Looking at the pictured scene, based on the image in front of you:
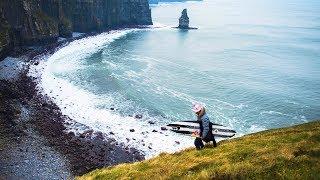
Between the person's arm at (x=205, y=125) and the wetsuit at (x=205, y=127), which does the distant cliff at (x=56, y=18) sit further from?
the person's arm at (x=205, y=125)

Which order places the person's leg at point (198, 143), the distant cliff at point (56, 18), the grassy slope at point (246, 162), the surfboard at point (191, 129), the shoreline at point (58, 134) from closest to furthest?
the grassy slope at point (246, 162) → the person's leg at point (198, 143) → the surfboard at point (191, 129) → the shoreline at point (58, 134) → the distant cliff at point (56, 18)

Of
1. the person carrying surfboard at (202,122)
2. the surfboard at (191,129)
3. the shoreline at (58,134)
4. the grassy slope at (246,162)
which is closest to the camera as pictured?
the grassy slope at (246,162)

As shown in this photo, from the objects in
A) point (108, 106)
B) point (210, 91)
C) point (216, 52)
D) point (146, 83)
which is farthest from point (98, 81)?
point (216, 52)

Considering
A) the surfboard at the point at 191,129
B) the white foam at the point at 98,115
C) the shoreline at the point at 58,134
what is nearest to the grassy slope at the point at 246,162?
the surfboard at the point at 191,129

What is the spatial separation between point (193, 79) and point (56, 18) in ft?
179

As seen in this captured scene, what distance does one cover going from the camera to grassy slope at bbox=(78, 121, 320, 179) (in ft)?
59.2

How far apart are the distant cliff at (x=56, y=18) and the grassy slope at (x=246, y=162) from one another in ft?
225

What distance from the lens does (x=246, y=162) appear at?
19.2 metres

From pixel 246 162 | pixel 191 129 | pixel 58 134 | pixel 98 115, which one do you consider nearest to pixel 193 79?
pixel 98 115

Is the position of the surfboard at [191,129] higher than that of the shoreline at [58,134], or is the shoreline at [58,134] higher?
the surfboard at [191,129]

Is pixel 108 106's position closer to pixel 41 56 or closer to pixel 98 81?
pixel 98 81

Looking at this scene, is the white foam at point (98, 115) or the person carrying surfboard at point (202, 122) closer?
the person carrying surfboard at point (202, 122)

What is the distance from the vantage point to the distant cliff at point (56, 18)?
91688 mm

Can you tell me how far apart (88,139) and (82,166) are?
881 cm
